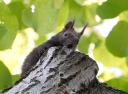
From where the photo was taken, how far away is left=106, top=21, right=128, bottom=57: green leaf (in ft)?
3.48

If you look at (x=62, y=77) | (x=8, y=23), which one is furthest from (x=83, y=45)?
(x=62, y=77)

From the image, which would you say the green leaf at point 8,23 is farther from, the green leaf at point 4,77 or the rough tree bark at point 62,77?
the rough tree bark at point 62,77

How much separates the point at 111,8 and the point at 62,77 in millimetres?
402

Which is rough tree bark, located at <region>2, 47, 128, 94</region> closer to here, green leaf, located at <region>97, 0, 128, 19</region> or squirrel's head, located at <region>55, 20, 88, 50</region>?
squirrel's head, located at <region>55, 20, 88, 50</region>

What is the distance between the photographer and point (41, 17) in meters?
1.14

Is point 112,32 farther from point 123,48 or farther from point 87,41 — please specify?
point 87,41

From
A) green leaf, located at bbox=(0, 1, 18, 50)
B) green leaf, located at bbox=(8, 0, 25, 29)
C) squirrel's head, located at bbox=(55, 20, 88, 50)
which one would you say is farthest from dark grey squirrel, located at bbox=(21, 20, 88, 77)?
green leaf, located at bbox=(8, 0, 25, 29)

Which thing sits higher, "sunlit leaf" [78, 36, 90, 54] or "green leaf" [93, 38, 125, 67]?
"sunlit leaf" [78, 36, 90, 54]

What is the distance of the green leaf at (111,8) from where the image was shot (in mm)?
1052

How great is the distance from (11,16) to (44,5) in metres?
0.13

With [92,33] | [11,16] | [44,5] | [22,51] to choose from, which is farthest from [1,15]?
[92,33]

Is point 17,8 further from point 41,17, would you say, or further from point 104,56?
point 104,56

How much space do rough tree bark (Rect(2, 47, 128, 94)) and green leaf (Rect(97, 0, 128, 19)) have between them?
0.30 m

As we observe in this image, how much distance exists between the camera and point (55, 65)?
0.80m
